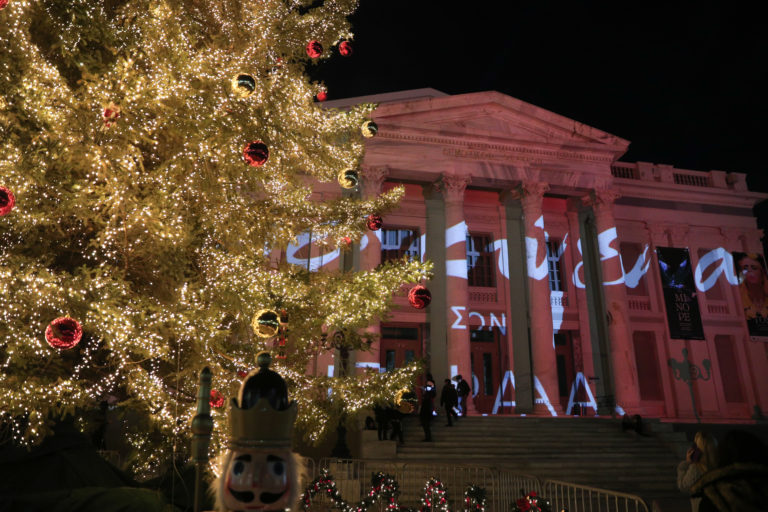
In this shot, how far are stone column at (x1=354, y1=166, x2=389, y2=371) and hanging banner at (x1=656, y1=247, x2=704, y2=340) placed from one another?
13028 mm

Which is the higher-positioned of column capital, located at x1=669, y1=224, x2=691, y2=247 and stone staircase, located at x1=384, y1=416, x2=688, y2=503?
column capital, located at x1=669, y1=224, x2=691, y2=247

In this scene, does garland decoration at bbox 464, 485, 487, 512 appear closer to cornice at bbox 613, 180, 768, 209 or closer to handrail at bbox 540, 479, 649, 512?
handrail at bbox 540, 479, 649, 512

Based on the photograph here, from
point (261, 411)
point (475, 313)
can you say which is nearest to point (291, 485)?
point (261, 411)

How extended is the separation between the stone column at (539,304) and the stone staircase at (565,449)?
2.33 meters

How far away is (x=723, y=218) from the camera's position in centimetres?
2530

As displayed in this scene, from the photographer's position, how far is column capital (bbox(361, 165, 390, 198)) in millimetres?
19031

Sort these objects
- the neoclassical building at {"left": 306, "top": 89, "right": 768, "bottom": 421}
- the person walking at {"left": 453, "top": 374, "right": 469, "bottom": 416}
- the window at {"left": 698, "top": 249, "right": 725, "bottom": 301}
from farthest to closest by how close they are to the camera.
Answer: the window at {"left": 698, "top": 249, "right": 725, "bottom": 301} → the neoclassical building at {"left": 306, "top": 89, "right": 768, "bottom": 421} → the person walking at {"left": 453, "top": 374, "right": 469, "bottom": 416}

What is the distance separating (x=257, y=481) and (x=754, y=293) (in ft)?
92.0

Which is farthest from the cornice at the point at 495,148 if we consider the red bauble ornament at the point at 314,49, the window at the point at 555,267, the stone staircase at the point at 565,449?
the red bauble ornament at the point at 314,49

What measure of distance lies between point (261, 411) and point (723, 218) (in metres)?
29.3

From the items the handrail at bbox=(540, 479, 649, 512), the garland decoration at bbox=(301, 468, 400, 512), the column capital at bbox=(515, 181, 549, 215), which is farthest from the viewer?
the column capital at bbox=(515, 181, 549, 215)

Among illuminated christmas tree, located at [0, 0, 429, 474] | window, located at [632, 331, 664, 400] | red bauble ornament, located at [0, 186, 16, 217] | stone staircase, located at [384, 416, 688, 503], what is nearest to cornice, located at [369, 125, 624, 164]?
window, located at [632, 331, 664, 400]

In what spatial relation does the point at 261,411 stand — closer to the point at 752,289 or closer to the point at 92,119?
the point at 92,119

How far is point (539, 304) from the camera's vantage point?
19219 mm
